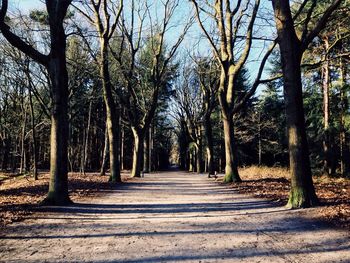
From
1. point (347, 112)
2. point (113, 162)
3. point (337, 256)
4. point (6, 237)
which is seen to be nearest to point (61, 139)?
point (6, 237)

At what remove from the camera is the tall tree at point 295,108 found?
10.1 m

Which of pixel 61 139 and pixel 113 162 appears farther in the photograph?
pixel 113 162

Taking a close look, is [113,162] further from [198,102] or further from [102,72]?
[198,102]

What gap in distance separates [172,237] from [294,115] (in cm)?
552

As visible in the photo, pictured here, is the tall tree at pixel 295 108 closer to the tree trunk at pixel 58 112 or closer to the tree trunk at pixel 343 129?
the tree trunk at pixel 58 112

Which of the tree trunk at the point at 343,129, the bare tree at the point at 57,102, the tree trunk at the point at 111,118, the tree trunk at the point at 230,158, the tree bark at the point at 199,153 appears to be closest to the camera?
the bare tree at the point at 57,102

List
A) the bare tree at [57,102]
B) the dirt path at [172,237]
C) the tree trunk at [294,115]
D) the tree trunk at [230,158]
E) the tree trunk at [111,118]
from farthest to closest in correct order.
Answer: the tree trunk at [111,118] → the tree trunk at [230,158] → the bare tree at [57,102] → the tree trunk at [294,115] → the dirt path at [172,237]

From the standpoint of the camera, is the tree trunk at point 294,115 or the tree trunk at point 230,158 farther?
the tree trunk at point 230,158

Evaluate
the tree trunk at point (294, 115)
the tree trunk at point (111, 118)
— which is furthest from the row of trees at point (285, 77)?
the tree trunk at point (111, 118)

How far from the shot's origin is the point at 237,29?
2209cm

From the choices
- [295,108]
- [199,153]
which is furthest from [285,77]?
[199,153]

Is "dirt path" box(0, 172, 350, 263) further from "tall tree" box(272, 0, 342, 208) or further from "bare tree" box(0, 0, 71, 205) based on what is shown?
"bare tree" box(0, 0, 71, 205)

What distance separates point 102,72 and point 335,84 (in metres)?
19.8

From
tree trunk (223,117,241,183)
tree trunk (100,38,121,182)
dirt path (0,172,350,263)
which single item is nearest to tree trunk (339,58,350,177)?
tree trunk (223,117,241,183)
